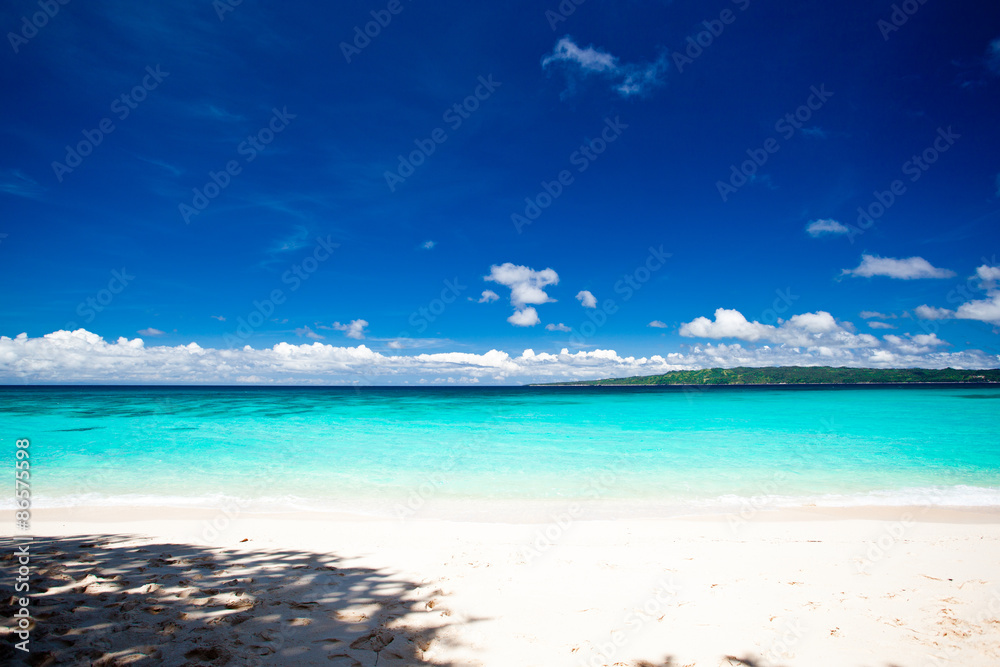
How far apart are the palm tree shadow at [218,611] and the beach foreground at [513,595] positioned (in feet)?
0.07

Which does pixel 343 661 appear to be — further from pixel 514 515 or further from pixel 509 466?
pixel 509 466

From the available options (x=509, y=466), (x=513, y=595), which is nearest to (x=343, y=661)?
(x=513, y=595)

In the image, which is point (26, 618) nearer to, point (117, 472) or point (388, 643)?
point (388, 643)

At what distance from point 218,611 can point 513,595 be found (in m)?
2.87

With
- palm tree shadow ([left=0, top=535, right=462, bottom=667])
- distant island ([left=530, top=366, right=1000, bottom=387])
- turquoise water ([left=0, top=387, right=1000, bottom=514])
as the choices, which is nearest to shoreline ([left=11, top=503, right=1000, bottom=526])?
turquoise water ([left=0, top=387, right=1000, bottom=514])

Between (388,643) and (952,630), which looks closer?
(388,643)

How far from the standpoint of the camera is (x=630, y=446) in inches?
683

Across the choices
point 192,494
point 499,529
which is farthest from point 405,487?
point 192,494

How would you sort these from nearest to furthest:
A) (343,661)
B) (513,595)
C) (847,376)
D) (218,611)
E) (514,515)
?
(343,661) → (218,611) → (513,595) → (514,515) → (847,376)

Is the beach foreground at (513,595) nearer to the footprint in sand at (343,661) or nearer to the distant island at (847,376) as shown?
the footprint in sand at (343,661)

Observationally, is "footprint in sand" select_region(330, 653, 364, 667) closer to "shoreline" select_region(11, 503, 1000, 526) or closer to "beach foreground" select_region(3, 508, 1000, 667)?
"beach foreground" select_region(3, 508, 1000, 667)

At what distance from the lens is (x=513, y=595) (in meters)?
4.62

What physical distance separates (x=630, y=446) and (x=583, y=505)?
29.2ft

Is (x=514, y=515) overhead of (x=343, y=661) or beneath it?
beneath
